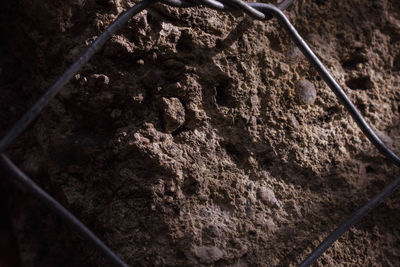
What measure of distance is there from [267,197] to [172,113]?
0.20 meters

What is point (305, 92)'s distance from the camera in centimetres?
64

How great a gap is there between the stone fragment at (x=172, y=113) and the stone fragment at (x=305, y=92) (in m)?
0.21

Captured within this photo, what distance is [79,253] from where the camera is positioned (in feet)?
1.88

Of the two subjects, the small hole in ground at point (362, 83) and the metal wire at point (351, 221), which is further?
the small hole in ground at point (362, 83)

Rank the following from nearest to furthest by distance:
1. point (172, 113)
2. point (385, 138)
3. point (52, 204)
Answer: point (52, 204)
point (172, 113)
point (385, 138)

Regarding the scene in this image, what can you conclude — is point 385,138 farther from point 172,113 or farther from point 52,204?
point 52,204

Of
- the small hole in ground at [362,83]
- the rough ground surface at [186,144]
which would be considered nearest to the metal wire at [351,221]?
the rough ground surface at [186,144]

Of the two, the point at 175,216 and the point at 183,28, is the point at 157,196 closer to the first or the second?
Answer: the point at 175,216

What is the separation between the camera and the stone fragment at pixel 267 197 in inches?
23.1

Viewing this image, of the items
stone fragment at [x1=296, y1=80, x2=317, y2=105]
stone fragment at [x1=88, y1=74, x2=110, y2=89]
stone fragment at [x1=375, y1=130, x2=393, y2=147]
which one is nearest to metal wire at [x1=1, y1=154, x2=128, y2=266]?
stone fragment at [x1=88, y1=74, x2=110, y2=89]

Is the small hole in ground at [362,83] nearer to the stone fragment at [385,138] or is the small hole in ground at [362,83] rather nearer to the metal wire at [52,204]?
the stone fragment at [385,138]

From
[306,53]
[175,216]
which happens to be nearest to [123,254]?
[175,216]

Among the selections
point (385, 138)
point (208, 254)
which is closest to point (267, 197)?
point (208, 254)

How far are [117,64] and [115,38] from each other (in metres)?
0.04
